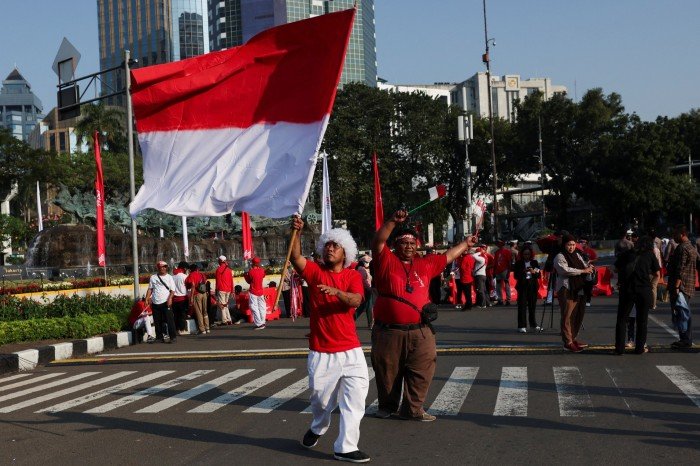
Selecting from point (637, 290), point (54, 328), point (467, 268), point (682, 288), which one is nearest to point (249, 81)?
point (637, 290)

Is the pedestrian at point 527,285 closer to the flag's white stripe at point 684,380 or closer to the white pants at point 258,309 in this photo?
the flag's white stripe at point 684,380

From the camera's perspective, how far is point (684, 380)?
10750 mm

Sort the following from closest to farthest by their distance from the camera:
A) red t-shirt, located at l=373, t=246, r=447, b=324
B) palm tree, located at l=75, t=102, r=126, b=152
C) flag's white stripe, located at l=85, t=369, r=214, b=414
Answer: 1. red t-shirt, located at l=373, t=246, r=447, b=324
2. flag's white stripe, located at l=85, t=369, r=214, b=414
3. palm tree, located at l=75, t=102, r=126, b=152

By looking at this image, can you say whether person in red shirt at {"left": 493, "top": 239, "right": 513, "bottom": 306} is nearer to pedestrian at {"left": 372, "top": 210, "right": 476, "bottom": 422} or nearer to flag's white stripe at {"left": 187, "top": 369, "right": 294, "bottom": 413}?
flag's white stripe at {"left": 187, "top": 369, "right": 294, "bottom": 413}

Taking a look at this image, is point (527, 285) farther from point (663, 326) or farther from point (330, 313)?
point (330, 313)

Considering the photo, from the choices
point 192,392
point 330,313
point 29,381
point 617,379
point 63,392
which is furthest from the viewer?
point 29,381

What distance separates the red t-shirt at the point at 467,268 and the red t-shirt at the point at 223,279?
5556mm

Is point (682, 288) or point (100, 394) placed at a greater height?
point (682, 288)

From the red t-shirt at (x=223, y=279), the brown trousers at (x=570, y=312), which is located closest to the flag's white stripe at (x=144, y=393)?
the brown trousers at (x=570, y=312)

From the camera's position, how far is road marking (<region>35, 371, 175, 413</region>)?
1047cm

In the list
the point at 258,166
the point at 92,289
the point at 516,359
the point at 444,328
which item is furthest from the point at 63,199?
the point at 258,166

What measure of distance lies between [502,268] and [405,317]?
50.9ft

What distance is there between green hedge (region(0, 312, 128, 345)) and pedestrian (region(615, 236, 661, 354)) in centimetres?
1015

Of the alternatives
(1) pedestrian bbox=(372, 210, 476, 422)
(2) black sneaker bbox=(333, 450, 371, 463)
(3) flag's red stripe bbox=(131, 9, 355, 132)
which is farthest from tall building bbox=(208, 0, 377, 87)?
(2) black sneaker bbox=(333, 450, 371, 463)
